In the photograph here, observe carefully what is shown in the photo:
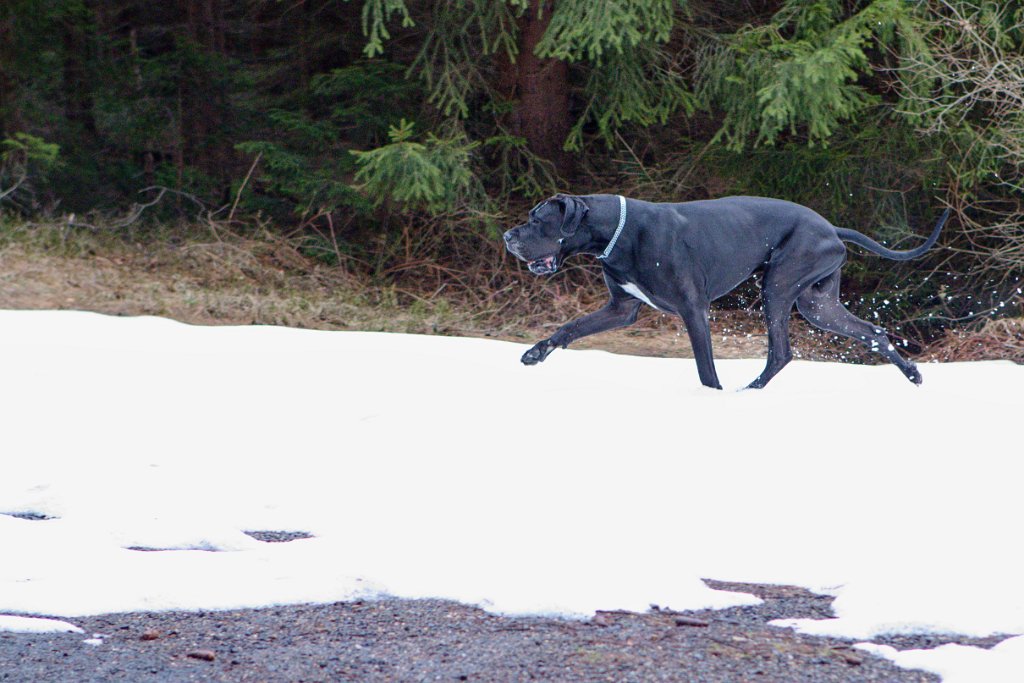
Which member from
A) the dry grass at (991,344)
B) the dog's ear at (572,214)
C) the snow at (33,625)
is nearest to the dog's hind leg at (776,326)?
the dog's ear at (572,214)

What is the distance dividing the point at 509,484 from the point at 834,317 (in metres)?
2.52

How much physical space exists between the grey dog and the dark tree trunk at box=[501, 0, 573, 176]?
5574mm

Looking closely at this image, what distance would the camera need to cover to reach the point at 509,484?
5641 mm

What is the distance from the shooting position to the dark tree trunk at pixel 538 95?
12.0 metres

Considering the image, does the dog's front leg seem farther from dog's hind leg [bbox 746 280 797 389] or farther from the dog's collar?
dog's hind leg [bbox 746 280 797 389]

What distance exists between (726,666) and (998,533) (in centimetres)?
177

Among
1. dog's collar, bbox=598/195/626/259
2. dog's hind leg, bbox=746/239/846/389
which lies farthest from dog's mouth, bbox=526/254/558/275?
dog's hind leg, bbox=746/239/846/389

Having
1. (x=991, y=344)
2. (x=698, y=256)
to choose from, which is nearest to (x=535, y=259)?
(x=698, y=256)

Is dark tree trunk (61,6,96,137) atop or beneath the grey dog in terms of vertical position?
atop

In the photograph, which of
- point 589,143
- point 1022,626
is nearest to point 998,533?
point 1022,626

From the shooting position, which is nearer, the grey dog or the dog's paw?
the grey dog

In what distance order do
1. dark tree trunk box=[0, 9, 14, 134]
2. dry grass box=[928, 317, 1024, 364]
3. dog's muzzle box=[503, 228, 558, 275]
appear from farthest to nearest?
dark tree trunk box=[0, 9, 14, 134]
dry grass box=[928, 317, 1024, 364]
dog's muzzle box=[503, 228, 558, 275]

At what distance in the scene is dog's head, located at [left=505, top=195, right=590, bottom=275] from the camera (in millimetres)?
6492

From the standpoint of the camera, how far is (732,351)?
10.4 m
